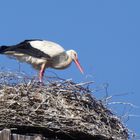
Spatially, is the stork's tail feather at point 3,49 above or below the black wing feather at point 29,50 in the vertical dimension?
above

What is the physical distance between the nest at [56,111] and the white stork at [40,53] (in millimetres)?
2212

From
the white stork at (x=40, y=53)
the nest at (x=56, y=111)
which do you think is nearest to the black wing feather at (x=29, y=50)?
the white stork at (x=40, y=53)

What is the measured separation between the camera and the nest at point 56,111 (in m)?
4.77

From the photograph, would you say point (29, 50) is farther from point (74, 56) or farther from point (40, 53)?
point (74, 56)

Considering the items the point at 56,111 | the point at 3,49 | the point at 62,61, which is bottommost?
the point at 56,111

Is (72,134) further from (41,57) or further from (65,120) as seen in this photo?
(41,57)

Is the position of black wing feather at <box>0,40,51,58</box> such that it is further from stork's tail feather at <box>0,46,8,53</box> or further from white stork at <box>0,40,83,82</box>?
stork's tail feather at <box>0,46,8,53</box>

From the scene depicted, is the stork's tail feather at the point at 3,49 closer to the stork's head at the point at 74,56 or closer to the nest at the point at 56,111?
the stork's head at the point at 74,56

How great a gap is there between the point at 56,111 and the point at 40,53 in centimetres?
292

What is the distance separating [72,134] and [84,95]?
0.68 meters

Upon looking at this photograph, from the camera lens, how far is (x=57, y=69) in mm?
8156

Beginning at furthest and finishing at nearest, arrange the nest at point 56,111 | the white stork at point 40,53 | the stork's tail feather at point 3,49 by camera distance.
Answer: the stork's tail feather at point 3,49, the white stork at point 40,53, the nest at point 56,111

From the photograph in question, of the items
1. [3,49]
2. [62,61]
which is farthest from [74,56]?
[3,49]

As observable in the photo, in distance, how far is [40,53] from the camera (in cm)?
788
